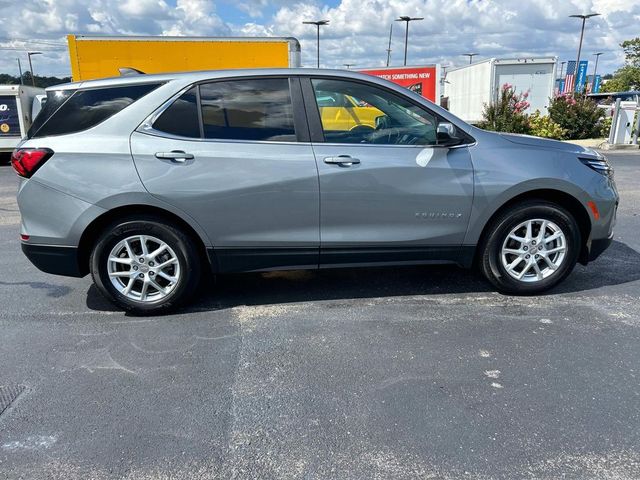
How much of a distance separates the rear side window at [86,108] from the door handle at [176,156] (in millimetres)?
467

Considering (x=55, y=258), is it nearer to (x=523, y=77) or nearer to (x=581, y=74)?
(x=523, y=77)

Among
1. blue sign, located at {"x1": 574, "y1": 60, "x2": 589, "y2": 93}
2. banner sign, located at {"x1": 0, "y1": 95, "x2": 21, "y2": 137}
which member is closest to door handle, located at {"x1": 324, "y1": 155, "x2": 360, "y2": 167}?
banner sign, located at {"x1": 0, "y1": 95, "x2": 21, "y2": 137}

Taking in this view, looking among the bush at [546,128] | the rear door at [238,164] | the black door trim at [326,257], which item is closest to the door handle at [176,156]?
the rear door at [238,164]

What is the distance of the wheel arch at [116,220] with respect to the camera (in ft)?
12.3

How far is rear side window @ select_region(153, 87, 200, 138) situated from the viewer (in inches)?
147

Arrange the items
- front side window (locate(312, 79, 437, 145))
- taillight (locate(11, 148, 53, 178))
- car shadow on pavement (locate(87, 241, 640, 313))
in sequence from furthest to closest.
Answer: car shadow on pavement (locate(87, 241, 640, 313)) < front side window (locate(312, 79, 437, 145)) < taillight (locate(11, 148, 53, 178))

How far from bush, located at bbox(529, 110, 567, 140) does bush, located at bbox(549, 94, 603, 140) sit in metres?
0.27

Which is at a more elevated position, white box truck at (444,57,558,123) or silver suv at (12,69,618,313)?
white box truck at (444,57,558,123)

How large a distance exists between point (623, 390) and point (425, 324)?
1300mm

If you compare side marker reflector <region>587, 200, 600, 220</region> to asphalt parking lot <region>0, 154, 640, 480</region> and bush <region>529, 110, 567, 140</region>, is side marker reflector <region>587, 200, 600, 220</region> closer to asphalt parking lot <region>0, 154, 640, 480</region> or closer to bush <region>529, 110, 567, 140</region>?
asphalt parking lot <region>0, 154, 640, 480</region>

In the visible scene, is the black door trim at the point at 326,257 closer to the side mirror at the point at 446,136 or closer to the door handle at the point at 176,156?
the door handle at the point at 176,156

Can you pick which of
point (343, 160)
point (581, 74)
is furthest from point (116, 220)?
point (581, 74)

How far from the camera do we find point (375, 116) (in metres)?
4.01

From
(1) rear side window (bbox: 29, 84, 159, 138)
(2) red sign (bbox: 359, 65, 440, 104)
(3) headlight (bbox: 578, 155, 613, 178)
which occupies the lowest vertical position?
(3) headlight (bbox: 578, 155, 613, 178)
